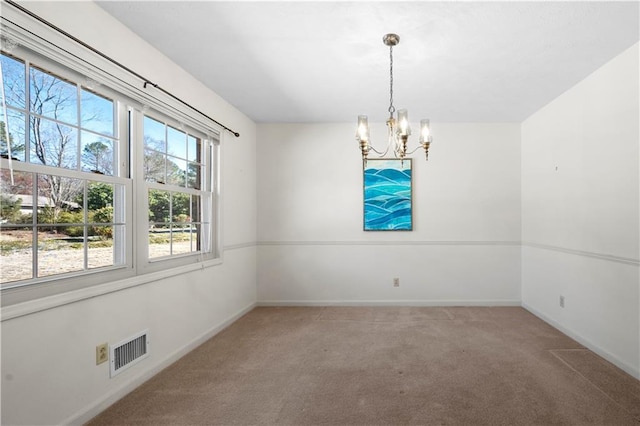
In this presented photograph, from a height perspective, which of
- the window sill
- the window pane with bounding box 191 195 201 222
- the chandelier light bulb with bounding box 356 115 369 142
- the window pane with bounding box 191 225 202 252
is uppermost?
the chandelier light bulb with bounding box 356 115 369 142

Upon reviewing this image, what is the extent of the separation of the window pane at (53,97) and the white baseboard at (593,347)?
13.8 feet

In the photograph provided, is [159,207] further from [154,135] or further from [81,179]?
[81,179]

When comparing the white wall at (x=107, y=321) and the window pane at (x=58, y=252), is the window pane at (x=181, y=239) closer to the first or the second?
the white wall at (x=107, y=321)

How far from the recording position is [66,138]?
1.85 m

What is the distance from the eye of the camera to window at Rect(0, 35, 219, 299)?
160cm

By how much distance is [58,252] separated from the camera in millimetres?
1809

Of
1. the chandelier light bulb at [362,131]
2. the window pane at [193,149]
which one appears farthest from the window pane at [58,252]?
the chandelier light bulb at [362,131]

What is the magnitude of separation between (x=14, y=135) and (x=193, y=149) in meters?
1.58

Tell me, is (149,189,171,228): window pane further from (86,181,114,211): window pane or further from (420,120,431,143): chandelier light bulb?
(420,120,431,143): chandelier light bulb

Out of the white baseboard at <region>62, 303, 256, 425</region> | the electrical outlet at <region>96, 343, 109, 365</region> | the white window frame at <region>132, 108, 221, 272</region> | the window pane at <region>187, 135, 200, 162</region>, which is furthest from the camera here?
the window pane at <region>187, 135, 200, 162</region>

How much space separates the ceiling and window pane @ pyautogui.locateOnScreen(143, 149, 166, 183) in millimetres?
801

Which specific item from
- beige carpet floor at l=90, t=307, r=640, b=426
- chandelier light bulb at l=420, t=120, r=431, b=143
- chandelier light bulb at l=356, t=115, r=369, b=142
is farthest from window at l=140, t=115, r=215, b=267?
chandelier light bulb at l=420, t=120, r=431, b=143

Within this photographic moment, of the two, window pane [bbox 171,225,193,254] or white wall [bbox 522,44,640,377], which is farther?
window pane [bbox 171,225,193,254]

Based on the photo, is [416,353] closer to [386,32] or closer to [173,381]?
[173,381]
